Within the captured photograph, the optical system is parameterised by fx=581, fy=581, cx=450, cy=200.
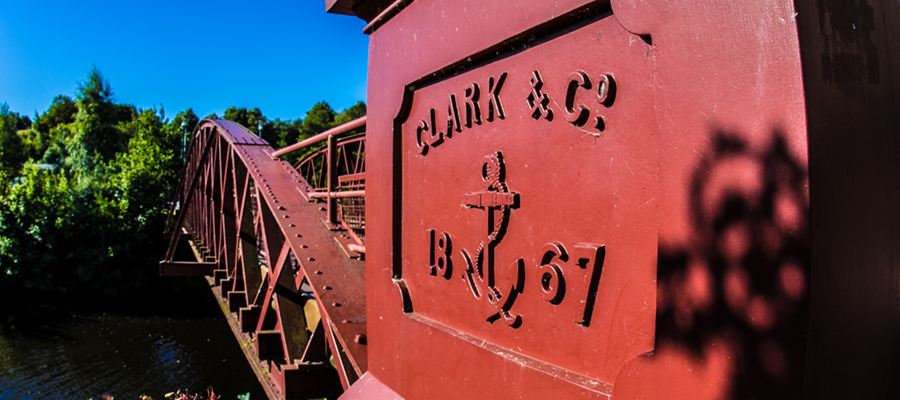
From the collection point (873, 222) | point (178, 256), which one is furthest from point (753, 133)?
point (178, 256)

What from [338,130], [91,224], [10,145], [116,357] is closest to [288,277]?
[338,130]

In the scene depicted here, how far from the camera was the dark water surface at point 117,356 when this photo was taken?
15125mm

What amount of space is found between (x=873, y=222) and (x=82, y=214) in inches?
1051

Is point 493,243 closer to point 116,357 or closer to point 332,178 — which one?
point 332,178

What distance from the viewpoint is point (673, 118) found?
1.21 metres

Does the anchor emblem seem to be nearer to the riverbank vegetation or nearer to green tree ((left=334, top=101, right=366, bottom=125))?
the riverbank vegetation

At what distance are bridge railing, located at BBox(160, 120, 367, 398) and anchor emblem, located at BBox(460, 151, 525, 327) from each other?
62.9 inches

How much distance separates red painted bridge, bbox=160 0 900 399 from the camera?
102 cm

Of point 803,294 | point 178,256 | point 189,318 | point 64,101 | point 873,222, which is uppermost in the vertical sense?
point 64,101

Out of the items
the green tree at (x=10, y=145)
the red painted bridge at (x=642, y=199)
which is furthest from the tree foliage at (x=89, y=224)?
the green tree at (x=10, y=145)

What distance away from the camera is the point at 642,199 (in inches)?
51.0

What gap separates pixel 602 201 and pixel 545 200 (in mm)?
229

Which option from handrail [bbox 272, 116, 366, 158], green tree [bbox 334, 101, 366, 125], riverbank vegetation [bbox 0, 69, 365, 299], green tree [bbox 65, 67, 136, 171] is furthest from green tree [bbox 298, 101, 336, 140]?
handrail [bbox 272, 116, 366, 158]

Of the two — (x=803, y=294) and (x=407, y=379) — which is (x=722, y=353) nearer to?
(x=803, y=294)
